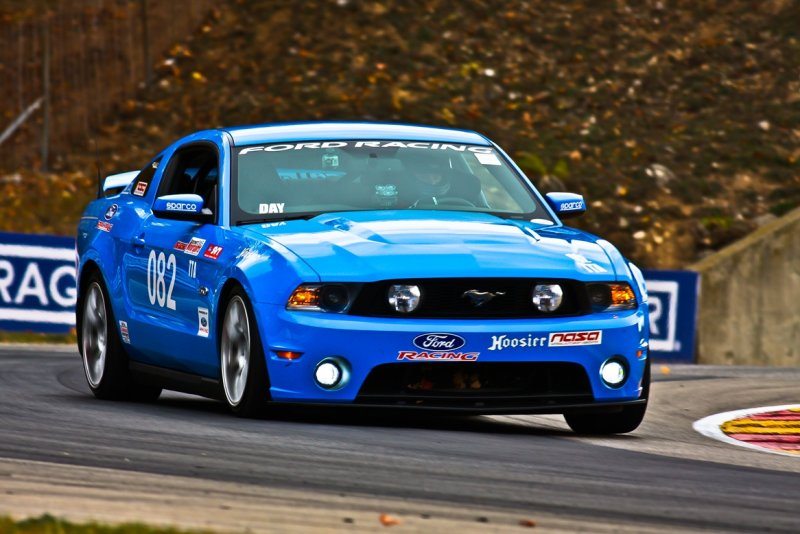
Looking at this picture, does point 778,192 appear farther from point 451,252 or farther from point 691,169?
point 451,252

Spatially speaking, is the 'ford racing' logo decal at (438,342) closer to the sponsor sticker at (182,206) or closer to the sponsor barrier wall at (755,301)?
the sponsor sticker at (182,206)

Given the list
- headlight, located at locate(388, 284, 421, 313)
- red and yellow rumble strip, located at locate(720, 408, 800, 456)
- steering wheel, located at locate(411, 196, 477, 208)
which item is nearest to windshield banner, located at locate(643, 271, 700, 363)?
red and yellow rumble strip, located at locate(720, 408, 800, 456)

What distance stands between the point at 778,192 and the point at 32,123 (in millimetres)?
10751

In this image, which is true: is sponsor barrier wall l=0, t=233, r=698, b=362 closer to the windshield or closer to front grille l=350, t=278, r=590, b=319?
the windshield

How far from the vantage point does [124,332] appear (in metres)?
10.7

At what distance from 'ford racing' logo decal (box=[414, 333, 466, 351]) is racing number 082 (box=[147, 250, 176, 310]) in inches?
75.8

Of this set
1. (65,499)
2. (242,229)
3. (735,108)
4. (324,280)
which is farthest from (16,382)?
(735,108)

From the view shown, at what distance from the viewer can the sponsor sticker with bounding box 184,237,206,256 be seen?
9.49m

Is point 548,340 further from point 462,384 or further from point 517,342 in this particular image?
point 462,384

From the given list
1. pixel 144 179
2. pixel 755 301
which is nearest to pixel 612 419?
pixel 144 179

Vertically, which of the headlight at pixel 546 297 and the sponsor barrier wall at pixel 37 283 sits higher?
the headlight at pixel 546 297

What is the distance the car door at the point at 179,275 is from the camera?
9.38 meters

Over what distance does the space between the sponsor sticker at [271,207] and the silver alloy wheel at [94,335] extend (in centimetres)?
190

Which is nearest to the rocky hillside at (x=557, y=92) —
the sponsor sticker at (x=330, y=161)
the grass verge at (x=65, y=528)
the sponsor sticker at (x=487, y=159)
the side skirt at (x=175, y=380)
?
the sponsor sticker at (x=487, y=159)
